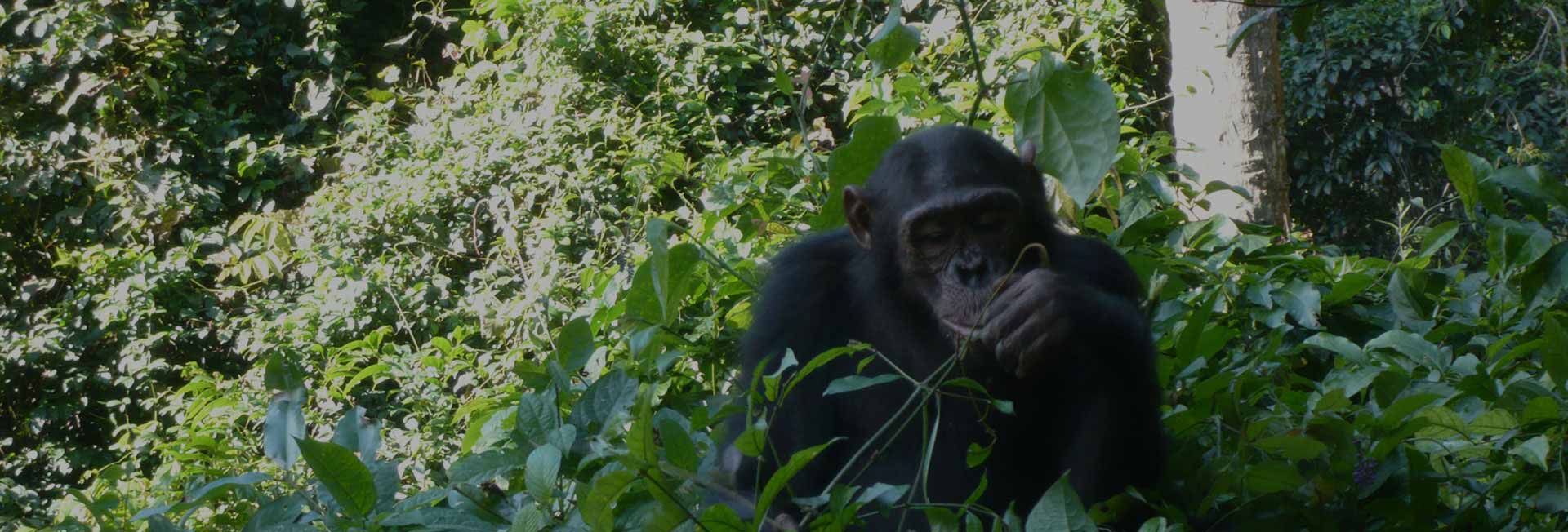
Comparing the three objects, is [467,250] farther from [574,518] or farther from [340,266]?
[574,518]

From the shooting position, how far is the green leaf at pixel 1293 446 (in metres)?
2.77

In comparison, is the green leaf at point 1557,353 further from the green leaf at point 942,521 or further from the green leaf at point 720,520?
the green leaf at point 720,520

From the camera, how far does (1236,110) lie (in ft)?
24.4

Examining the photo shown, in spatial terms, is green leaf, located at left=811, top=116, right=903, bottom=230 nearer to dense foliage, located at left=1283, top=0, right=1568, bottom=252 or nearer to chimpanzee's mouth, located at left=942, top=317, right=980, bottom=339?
chimpanzee's mouth, located at left=942, top=317, right=980, bottom=339

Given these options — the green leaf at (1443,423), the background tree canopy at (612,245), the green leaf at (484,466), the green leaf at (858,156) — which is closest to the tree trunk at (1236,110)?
the background tree canopy at (612,245)

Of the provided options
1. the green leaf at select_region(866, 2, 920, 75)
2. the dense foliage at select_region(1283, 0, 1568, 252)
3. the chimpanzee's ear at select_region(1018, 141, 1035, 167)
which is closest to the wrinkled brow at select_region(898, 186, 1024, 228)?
the chimpanzee's ear at select_region(1018, 141, 1035, 167)

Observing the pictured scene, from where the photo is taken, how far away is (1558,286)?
3.00 metres

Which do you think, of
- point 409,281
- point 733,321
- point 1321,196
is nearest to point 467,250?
point 409,281

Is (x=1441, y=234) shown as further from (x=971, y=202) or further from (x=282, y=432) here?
(x=282, y=432)

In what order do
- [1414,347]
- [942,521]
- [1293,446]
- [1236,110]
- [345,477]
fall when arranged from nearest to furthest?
[942,521]
[345,477]
[1293,446]
[1414,347]
[1236,110]

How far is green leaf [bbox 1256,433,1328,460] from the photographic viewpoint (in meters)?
2.77

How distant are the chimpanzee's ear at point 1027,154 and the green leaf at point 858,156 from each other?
13.9 inches

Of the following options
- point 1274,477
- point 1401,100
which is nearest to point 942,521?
point 1274,477

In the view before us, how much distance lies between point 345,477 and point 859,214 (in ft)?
5.50
